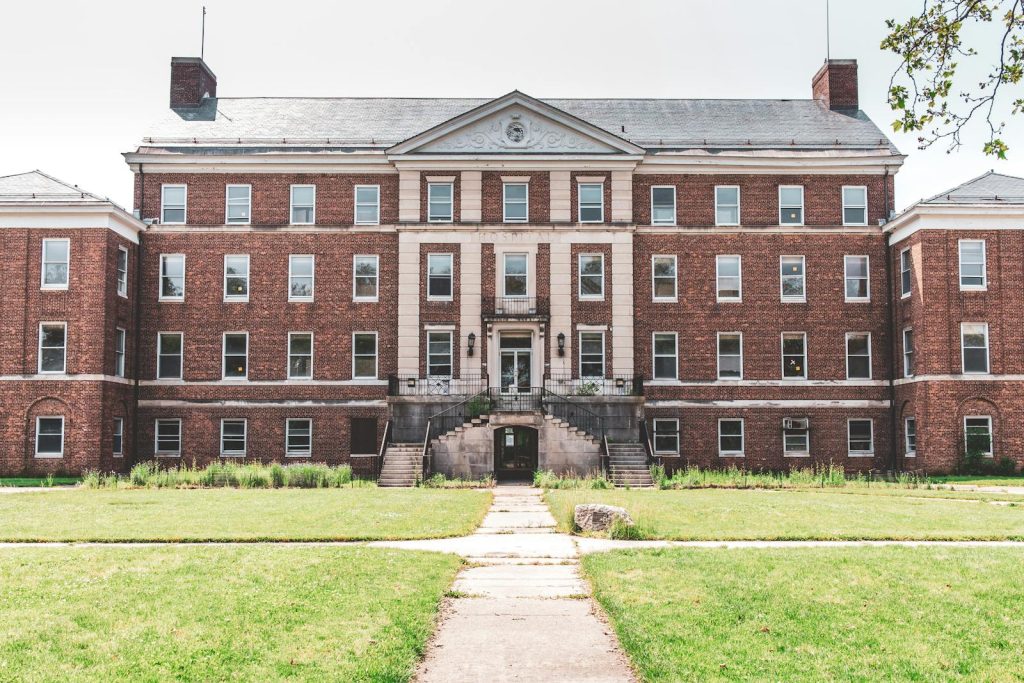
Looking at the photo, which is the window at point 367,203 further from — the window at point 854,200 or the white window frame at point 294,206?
the window at point 854,200

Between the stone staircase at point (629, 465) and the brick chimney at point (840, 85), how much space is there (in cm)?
1840

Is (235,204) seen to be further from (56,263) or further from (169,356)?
(56,263)

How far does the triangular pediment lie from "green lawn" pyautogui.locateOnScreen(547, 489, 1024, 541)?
50.7 ft

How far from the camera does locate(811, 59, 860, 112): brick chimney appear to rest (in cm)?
4122

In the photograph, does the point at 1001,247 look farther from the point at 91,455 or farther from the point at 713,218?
the point at 91,455

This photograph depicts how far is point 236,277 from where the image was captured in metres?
37.0

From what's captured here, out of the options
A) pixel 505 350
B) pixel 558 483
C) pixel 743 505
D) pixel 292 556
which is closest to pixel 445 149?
pixel 505 350

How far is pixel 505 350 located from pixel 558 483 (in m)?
8.76

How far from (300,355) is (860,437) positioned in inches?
831

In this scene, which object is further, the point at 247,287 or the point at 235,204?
the point at 235,204

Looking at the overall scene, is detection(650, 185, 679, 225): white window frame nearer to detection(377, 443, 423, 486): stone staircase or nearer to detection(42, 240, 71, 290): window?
detection(377, 443, 423, 486): stone staircase

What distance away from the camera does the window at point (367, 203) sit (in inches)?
1460

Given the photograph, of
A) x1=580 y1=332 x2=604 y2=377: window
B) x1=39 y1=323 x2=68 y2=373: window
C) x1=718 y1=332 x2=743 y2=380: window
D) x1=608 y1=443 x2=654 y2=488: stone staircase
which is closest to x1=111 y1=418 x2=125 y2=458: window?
x1=39 y1=323 x2=68 y2=373: window

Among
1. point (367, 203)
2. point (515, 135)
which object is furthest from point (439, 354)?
point (515, 135)
